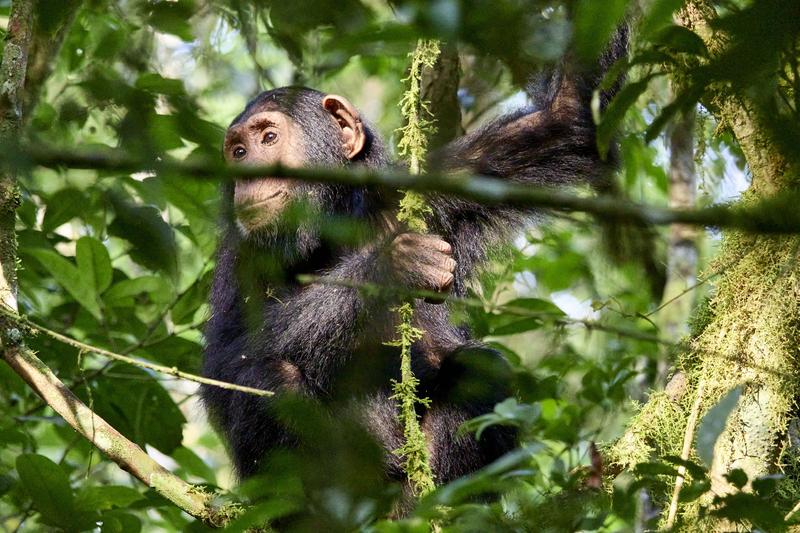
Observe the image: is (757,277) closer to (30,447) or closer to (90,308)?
(90,308)

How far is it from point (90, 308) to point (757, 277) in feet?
11.4

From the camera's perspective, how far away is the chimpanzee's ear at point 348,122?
19.1ft

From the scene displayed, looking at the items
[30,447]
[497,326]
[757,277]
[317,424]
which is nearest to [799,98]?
[317,424]

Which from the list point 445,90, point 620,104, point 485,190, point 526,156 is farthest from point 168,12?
point 445,90

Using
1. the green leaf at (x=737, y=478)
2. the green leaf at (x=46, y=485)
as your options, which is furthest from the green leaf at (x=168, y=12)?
the green leaf at (x=46, y=485)

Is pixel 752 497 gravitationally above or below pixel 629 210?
below

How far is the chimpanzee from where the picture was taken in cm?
468

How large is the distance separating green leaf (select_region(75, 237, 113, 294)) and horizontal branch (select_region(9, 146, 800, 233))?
383cm

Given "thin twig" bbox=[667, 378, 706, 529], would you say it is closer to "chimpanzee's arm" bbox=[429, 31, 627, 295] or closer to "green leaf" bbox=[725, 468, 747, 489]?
"green leaf" bbox=[725, 468, 747, 489]

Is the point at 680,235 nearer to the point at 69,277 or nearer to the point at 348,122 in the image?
the point at 348,122

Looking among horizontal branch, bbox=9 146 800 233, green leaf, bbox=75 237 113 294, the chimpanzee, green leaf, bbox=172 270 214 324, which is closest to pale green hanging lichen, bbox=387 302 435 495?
the chimpanzee

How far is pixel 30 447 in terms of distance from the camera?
5.50 meters

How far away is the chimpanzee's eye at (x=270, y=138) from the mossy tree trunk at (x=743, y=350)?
2.51 meters

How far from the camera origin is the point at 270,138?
5719 mm
